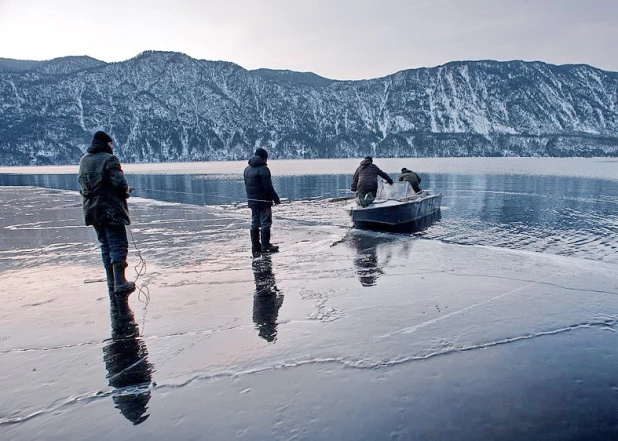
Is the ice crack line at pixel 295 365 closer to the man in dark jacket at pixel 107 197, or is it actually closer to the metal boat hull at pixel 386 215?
the man in dark jacket at pixel 107 197

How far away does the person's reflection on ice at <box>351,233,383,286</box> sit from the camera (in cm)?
787

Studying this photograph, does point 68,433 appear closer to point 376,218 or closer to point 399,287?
point 399,287

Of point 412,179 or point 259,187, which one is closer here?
point 259,187

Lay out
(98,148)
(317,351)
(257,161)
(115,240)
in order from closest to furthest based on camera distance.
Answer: (317,351) < (98,148) < (115,240) < (257,161)

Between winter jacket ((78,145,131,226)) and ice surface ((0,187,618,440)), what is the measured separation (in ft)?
4.50

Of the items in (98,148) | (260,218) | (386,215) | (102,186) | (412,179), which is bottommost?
(386,215)

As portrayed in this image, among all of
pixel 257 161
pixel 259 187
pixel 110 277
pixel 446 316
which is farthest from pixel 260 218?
pixel 446 316

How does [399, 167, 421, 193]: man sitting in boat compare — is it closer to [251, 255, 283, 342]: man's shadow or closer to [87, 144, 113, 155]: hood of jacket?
[251, 255, 283, 342]: man's shadow

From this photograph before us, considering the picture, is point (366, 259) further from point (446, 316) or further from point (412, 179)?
point (412, 179)

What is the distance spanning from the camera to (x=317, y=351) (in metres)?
4.67

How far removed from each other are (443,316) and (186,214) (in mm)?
15637

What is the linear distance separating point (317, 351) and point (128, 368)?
6.61 feet

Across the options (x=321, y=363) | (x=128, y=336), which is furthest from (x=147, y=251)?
(x=321, y=363)

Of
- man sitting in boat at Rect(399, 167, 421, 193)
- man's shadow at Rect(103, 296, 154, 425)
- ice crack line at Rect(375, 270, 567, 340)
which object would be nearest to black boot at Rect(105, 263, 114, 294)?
man's shadow at Rect(103, 296, 154, 425)
